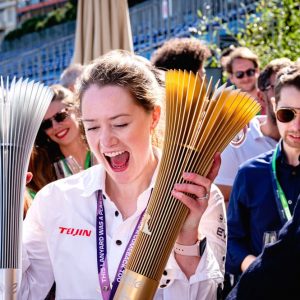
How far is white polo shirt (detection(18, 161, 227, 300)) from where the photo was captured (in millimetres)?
1999

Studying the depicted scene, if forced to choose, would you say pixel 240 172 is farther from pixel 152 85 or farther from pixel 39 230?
pixel 39 230

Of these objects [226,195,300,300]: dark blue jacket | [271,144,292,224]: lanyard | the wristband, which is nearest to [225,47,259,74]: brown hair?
[271,144,292,224]: lanyard

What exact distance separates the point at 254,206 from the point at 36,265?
3.21ft

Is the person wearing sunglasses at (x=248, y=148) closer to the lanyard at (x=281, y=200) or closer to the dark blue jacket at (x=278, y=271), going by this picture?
the lanyard at (x=281, y=200)

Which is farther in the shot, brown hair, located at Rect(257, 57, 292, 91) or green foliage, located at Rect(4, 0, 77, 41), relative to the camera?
green foliage, located at Rect(4, 0, 77, 41)

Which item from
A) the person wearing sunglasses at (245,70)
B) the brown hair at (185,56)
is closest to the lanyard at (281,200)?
the brown hair at (185,56)

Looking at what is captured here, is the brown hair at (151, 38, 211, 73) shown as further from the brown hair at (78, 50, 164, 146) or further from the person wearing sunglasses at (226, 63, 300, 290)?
the brown hair at (78, 50, 164, 146)

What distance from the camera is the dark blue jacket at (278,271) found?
1.20 meters

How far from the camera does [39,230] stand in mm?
2283

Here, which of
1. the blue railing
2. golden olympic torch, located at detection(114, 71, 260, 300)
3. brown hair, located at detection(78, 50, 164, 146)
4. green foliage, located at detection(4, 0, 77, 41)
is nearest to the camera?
golden olympic torch, located at detection(114, 71, 260, 300)

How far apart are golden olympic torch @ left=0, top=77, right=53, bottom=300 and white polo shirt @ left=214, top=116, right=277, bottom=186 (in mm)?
1789

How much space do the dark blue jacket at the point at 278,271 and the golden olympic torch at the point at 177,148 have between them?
0.44 meters

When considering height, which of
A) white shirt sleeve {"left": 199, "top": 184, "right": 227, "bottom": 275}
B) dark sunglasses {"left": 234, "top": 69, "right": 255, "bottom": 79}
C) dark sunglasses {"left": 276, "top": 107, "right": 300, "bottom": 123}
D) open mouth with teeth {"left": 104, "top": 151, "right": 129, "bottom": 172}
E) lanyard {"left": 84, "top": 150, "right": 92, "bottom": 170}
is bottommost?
lanyard {"left": 84, "top": 150, "right": 92, "bottom": 170}

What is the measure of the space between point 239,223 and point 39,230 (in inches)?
36.7
